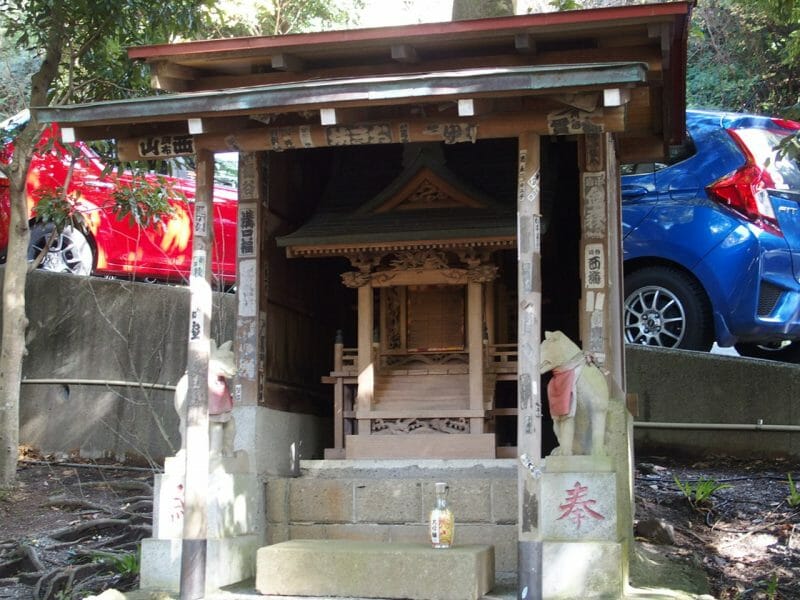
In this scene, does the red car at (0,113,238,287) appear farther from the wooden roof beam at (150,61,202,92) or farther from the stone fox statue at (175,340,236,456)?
the stone fox statue at (175,340,236,456)

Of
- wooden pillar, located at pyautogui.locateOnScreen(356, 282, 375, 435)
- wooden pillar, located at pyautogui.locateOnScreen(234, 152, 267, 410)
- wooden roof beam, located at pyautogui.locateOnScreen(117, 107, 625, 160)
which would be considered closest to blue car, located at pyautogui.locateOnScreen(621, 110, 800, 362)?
wooden pillar, located at pyautogui.locateOnScreen(356, 282, 375, 435)

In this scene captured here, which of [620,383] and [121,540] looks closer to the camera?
[620,383]

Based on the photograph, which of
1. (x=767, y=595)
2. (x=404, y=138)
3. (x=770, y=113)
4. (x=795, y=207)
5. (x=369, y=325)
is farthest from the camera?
(x=770, y=113)

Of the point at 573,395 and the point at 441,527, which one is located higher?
the point at 573,395

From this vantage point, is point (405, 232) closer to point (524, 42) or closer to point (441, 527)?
point (524, 42)

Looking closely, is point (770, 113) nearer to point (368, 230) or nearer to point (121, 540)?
point (368, 230)

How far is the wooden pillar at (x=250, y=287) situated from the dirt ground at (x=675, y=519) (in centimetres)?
190

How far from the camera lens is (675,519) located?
10164mm

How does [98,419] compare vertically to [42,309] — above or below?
below

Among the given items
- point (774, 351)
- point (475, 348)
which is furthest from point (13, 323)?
point (774, 351)

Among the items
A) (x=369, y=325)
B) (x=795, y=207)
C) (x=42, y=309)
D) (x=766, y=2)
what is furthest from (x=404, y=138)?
(x=42, y=309)

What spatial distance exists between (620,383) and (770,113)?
1030 cm

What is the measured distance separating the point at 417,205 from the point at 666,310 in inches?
165

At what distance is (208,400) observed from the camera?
311 inches
